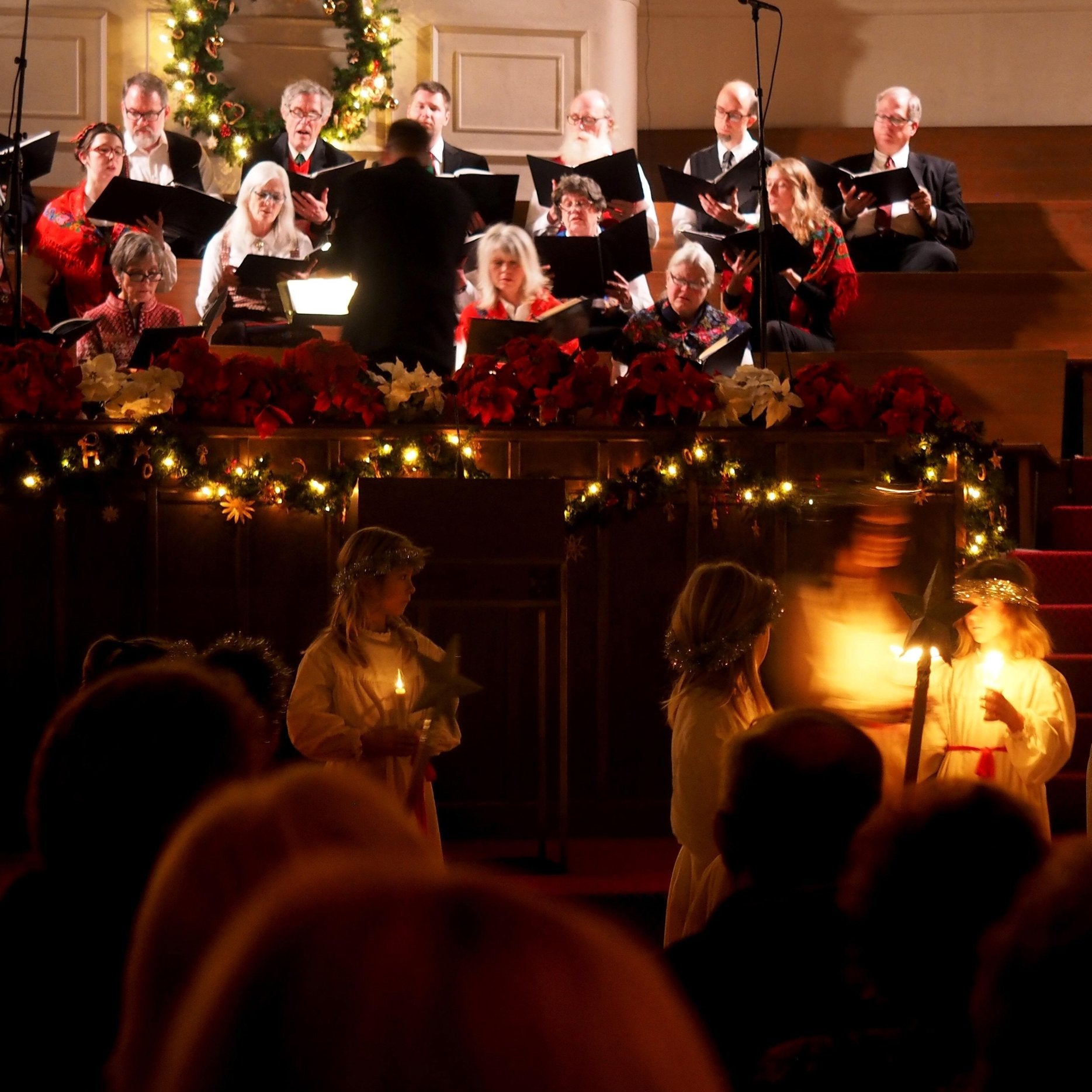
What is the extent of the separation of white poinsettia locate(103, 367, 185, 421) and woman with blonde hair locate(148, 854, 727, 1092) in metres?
5.03

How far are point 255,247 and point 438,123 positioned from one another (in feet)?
6.79

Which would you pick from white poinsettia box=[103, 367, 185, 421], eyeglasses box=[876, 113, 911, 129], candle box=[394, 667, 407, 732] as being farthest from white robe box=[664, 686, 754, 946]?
eyeglasses box=[876, 113, 911, 129]

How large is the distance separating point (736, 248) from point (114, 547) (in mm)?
3499

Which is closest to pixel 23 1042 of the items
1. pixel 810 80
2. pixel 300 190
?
pixel 300 190

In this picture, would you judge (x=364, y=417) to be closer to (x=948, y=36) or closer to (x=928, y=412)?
(x=928, y=412)

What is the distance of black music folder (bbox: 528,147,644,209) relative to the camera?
8062 mm

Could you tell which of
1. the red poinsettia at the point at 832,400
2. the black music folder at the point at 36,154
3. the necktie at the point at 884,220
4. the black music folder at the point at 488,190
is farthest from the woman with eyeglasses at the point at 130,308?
the necktie at the point at 884,220

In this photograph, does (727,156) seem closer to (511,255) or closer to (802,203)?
(802,203)

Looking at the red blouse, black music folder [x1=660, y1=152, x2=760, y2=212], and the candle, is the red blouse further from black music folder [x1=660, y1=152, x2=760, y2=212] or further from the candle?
the candle

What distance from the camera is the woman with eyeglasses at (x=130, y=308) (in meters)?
7.07

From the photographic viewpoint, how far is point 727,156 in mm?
9164

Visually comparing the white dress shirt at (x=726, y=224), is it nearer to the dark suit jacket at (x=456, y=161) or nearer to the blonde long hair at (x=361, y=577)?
the dark suit jacket at (x=456, y=161)

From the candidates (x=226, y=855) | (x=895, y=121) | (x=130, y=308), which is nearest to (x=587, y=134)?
(x=895, y=121)

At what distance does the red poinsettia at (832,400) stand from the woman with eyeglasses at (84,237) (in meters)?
3.76
